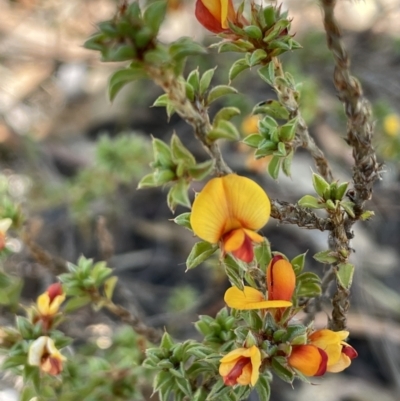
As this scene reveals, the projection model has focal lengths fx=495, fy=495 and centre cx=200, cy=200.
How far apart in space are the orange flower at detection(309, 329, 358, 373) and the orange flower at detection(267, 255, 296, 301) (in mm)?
78

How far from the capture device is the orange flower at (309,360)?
26.5 inches

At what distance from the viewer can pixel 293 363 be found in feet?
2.32

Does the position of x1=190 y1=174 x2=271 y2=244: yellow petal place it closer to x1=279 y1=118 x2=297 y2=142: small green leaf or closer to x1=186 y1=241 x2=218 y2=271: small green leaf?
x1=186 y1=241 x2=218 y2=271: small green leaf

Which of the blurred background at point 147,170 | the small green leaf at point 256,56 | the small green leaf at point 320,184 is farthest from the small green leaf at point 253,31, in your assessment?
the blurred background at point 147,170

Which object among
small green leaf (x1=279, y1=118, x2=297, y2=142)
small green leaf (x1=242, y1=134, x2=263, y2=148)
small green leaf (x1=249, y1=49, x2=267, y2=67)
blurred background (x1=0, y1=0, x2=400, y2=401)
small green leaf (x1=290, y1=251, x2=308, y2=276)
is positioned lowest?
blurred background (x1=0, y1=0, x2=400, y2=401)

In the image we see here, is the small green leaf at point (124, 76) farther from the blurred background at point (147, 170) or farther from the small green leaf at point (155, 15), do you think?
the blurred background at point (147, 170)

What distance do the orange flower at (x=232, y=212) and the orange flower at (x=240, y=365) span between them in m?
0.14

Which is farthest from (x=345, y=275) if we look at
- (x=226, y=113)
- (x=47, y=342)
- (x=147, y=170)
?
(x=147, y=170)

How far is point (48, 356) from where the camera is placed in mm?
921

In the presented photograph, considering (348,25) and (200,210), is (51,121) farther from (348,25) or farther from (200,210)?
(200,210)

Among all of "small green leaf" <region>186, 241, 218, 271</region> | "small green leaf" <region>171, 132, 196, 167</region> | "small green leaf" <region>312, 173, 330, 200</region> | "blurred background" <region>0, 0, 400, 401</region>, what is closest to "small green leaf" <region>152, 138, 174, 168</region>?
"small green leaf" <region>171, 132, 196, 167</region>

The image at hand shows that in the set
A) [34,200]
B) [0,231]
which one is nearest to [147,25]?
[0,231]

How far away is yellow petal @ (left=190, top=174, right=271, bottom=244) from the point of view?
660 mm

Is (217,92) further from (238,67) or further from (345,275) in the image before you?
(345,275)
